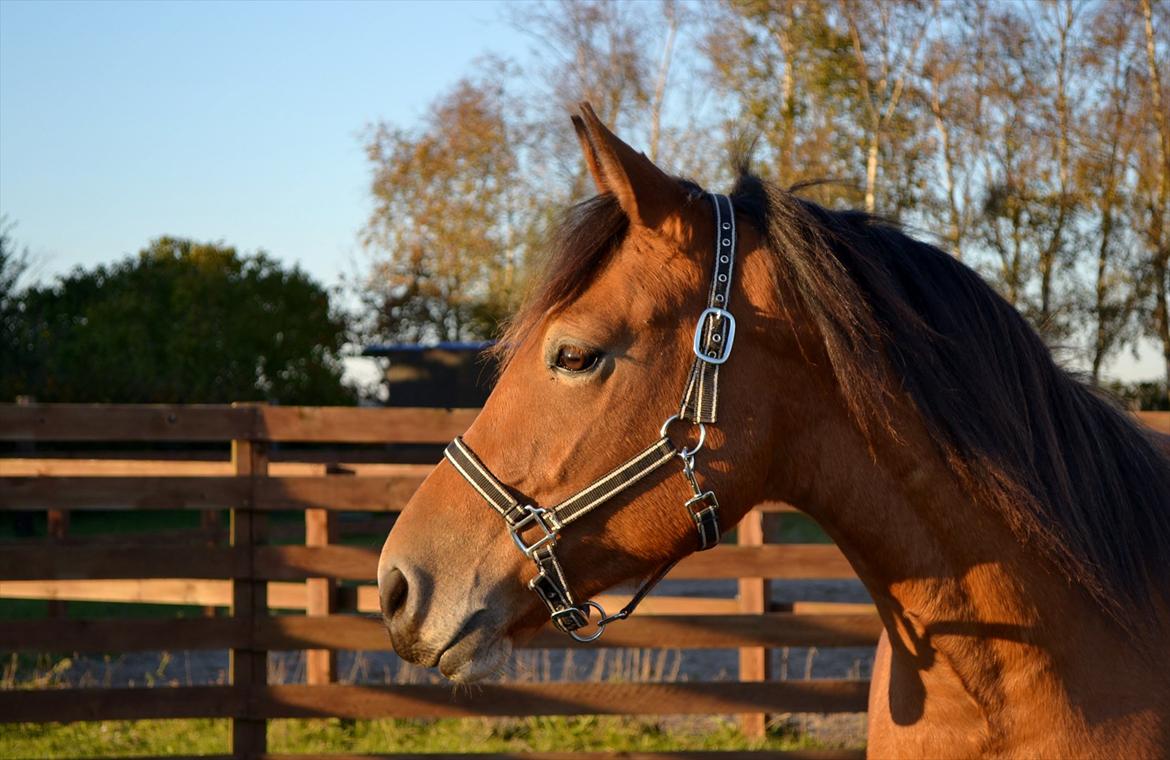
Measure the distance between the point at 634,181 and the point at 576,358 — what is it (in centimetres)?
34

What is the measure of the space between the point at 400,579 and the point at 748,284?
82 centimetres

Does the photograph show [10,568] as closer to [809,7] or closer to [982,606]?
[982,606]

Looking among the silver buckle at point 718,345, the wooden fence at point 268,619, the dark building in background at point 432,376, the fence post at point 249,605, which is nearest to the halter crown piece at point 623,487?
the silver buckle at point 718,345

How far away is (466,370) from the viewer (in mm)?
22906

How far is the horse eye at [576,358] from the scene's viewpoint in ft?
6.19

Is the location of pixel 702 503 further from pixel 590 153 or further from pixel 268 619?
pixel 268 619

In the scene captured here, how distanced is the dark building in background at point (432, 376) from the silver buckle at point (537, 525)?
20.3 metres

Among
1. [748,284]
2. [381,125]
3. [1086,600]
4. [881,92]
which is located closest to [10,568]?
[748,284]

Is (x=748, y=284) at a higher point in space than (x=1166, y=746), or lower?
higher

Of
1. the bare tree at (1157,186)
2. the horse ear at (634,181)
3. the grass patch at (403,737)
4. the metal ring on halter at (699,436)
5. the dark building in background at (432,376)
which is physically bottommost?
the grass patch at (403,737)

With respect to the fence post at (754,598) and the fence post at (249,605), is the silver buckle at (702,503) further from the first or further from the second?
the fence post at (754,598)

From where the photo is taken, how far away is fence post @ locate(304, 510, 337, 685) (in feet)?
17.4

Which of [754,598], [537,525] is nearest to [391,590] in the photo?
[537,525]

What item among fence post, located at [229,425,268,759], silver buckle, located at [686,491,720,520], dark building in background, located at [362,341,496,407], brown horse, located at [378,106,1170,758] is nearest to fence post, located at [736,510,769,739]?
fence post, located at [229,425,268,759]
